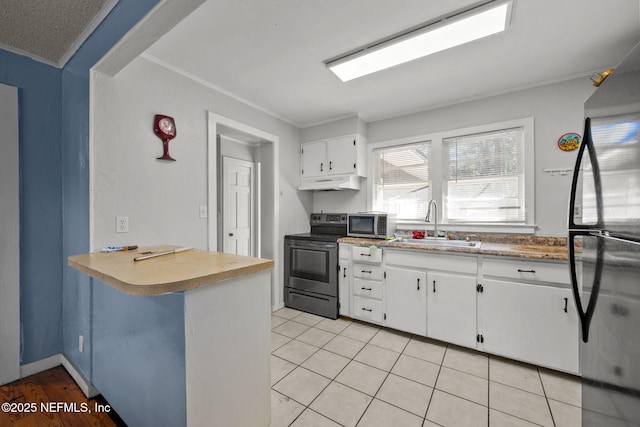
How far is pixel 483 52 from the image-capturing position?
2.00 m

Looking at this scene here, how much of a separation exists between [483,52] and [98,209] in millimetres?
3034

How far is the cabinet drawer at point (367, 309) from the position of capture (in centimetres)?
273

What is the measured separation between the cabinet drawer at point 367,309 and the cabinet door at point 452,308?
500 mm

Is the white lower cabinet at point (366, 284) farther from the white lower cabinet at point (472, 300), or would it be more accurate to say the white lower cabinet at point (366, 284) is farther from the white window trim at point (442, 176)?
the white window trim at point (442, 176)

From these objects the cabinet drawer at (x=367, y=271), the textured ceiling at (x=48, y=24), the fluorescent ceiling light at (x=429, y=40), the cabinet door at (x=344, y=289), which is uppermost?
the fluorescent ceiling light at (x=429, y=40)

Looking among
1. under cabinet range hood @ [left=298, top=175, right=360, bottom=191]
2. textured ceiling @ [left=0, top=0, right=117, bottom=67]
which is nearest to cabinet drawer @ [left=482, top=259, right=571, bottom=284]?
under cabinet range hood @ [left=298, top=175, right=360, bottom=191]

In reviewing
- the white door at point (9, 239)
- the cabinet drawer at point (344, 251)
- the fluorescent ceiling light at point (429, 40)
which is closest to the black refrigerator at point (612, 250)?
the fluorescent ceiling light at point (429, 40)

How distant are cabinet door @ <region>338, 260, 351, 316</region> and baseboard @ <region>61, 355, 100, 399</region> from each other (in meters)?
2.13

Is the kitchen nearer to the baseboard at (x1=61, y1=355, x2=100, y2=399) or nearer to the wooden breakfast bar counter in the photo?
the baseboard at (x1=61, y1=355, x2=100, y2=399)

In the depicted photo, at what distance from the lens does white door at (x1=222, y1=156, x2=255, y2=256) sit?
3.46m

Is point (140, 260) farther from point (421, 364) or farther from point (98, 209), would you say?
point (421, 364)

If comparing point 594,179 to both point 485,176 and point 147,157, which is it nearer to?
point 485,176

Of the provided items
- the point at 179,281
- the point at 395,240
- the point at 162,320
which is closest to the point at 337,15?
the point at 179,281

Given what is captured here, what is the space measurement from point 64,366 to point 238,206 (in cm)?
224
